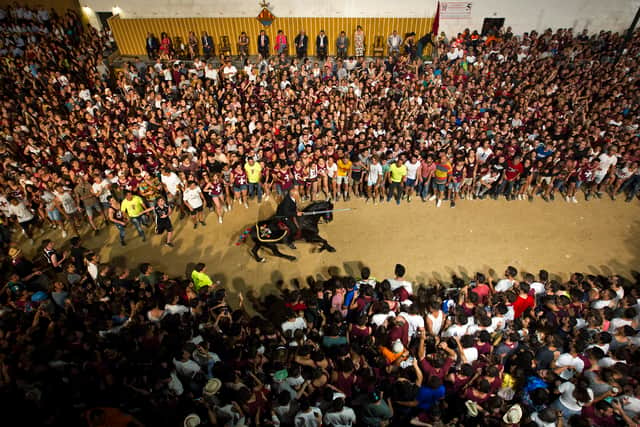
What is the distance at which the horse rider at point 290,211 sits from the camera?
804 cm

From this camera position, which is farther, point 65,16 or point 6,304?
point 65,16

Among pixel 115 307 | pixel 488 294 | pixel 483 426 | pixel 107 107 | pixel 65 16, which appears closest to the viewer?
pixel 483 426

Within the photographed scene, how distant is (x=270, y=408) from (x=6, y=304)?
5340 mm

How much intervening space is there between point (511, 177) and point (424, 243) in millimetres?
3048

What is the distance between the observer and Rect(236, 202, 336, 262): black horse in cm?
810

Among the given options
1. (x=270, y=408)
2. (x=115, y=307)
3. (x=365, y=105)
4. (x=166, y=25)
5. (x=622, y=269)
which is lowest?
(x=622, y=269)

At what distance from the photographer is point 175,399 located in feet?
15.2

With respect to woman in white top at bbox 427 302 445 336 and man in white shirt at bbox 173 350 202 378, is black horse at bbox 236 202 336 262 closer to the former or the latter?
woman in white top at bbox 427 302 445 336

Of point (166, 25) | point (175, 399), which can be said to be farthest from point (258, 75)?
point (175, 399)

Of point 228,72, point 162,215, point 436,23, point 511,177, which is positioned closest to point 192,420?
point 162,215

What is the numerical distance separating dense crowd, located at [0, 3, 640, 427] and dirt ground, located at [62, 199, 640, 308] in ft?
1.45

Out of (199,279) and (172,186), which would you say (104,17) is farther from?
(199,279)

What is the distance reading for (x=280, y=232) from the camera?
8.11 metres

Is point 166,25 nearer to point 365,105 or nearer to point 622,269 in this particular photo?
point 365,105
